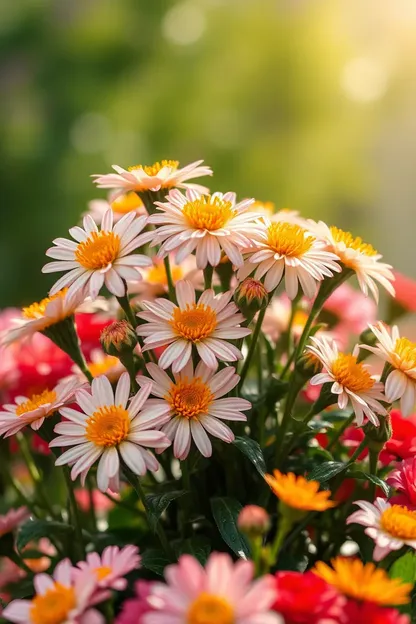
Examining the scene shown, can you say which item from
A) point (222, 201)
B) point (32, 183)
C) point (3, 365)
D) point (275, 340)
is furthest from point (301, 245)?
point (32, 183)

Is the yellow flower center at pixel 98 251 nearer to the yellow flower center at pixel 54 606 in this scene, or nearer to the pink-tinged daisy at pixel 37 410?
the pink-tinged daisy at pixel 37 410

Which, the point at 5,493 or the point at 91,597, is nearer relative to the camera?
the point at 91,597

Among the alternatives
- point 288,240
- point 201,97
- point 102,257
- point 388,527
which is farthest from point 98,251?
point 201,97

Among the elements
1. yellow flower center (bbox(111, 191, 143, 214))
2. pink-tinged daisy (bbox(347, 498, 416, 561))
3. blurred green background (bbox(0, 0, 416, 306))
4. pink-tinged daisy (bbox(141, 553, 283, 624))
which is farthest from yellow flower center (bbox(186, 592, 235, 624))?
blurred green background (bbox(0, 0, 416, 306))

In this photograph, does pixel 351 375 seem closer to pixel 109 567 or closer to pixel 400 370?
pixel 400 370

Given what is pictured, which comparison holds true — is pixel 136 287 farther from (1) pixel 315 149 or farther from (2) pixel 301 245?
(1) pixel 315 149

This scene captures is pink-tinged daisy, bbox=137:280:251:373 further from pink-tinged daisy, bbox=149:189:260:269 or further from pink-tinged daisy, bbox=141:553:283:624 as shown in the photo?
pink-tinged daisy, bbox=141:553:283:624

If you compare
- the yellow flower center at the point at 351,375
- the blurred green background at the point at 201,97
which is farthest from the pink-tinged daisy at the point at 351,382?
the blurred green background at the point at 201,97
